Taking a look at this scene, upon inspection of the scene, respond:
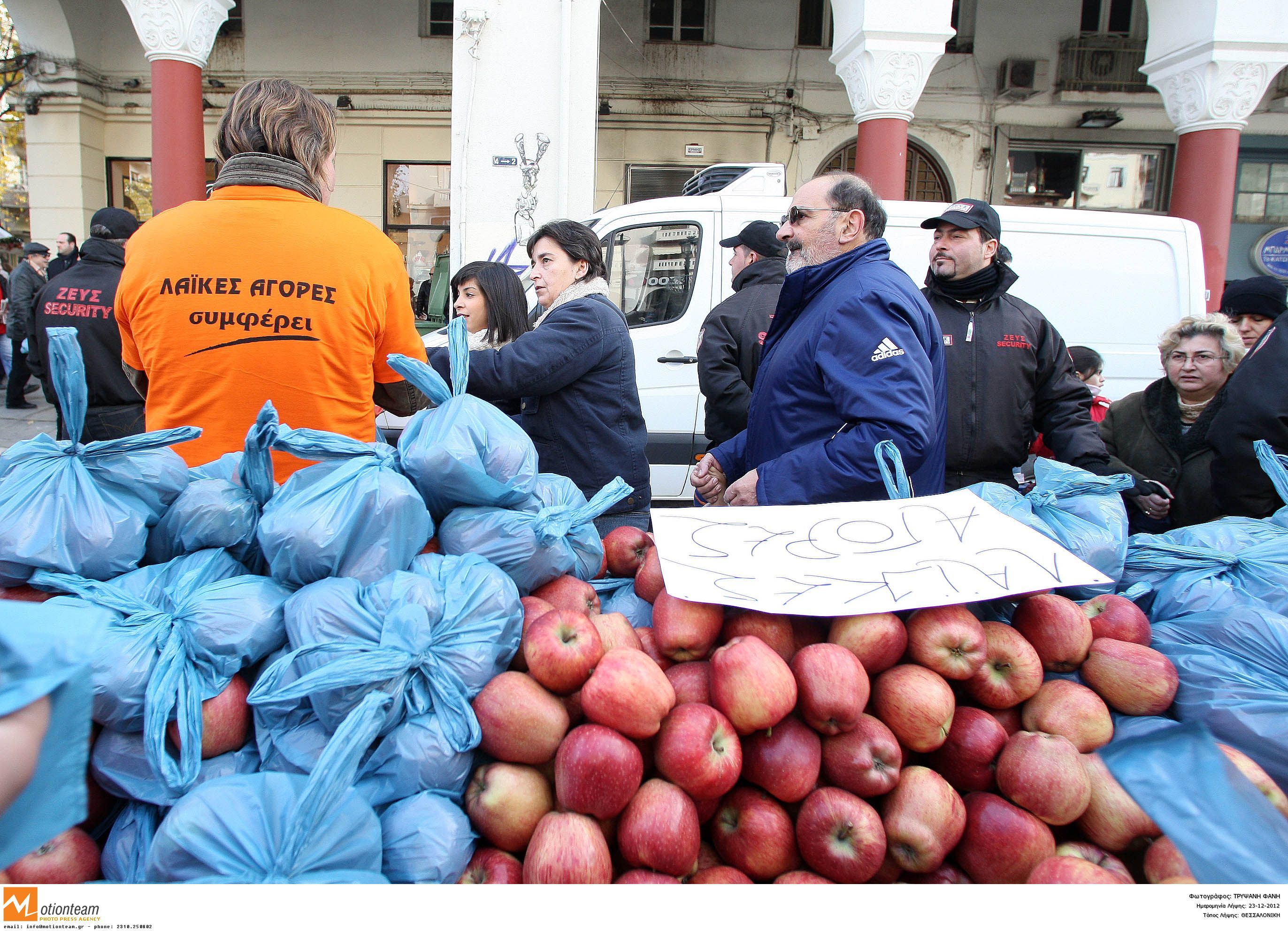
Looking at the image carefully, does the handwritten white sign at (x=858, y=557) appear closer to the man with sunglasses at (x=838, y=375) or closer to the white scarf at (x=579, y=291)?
the man with sunglasses at (x=838, y=375)

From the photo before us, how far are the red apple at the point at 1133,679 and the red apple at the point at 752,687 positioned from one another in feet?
2.14

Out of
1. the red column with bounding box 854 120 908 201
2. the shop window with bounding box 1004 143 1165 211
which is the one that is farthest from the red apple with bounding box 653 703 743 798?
the shop window with bounding box 1004 143 1165 211

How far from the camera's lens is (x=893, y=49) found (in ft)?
27.3

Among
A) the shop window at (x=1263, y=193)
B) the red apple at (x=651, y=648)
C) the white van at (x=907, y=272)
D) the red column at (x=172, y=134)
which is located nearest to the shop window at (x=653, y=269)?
the white van at (x=907, y=272)

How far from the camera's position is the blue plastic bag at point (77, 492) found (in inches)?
54.9

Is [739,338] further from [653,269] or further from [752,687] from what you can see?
[752,687]

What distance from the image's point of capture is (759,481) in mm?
2121

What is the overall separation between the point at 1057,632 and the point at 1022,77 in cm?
1295

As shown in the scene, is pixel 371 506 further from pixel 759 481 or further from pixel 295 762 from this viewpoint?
pixel 759 481

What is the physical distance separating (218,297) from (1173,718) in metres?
2.27

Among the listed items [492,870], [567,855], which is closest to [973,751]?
[567,855]

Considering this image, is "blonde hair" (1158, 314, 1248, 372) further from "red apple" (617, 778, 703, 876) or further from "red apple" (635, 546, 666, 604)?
"red apple" (617, 778, 703, 876)

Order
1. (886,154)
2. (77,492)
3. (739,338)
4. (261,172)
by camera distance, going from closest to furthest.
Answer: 1. (77,492)
2. (261,172)
3. (739,338)
4. (886,154)

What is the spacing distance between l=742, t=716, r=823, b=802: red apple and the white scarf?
1923mm
